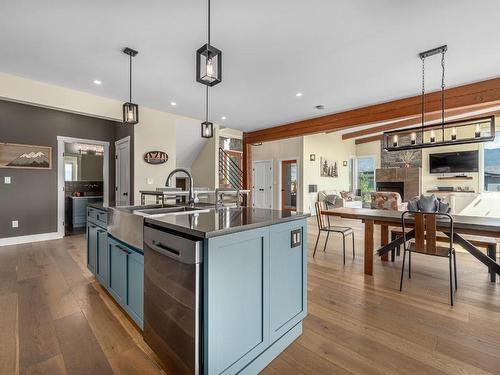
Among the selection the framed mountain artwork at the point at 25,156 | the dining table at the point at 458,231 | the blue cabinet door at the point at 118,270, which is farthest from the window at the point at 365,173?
the framed mountain artwork at the point at 25,156

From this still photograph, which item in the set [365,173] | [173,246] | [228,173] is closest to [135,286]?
[173,246]

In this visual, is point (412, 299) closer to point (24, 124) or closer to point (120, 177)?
point (120, 177)

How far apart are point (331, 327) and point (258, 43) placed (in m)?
2.85

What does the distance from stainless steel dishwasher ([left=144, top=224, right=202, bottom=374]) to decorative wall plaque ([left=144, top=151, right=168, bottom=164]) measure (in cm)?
386

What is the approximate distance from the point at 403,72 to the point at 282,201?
227 inches

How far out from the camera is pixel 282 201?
8.73 m

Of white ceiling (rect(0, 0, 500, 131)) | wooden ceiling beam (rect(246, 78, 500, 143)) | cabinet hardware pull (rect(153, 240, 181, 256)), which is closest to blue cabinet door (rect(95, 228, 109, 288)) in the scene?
cabinet hardware pull (rect(153, 240, 181, 256))

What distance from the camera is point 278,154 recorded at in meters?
8.83

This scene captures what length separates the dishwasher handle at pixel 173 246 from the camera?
1195 millimetres

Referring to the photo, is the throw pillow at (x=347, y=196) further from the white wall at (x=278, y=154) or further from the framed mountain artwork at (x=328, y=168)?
the white wall at (x=278, y=154)

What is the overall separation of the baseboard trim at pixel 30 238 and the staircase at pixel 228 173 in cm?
426

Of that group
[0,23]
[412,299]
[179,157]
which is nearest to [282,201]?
[179,157]

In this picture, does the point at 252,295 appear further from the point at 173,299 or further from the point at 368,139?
the point at 368,139

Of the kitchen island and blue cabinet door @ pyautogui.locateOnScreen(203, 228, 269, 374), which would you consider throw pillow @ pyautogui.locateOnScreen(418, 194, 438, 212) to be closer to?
the kitchen island
